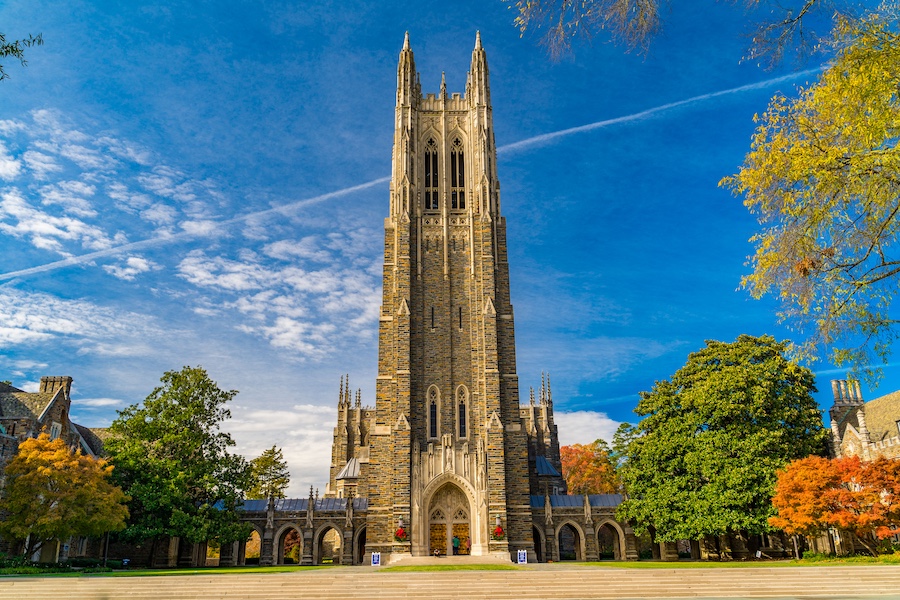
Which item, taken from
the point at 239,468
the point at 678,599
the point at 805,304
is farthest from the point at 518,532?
the point at 805,304

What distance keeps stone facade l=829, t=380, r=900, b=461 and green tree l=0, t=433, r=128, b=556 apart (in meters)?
35.1

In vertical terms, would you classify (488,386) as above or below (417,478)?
above

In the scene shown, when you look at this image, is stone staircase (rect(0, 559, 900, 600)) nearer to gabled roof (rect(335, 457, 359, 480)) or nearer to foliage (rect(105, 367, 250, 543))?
foliage (rect(105, 367, 250, 543))

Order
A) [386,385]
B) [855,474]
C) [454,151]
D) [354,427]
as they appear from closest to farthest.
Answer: [855,474], [386,385], [454,151], [354,427]

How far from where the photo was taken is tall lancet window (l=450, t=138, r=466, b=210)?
46.0m

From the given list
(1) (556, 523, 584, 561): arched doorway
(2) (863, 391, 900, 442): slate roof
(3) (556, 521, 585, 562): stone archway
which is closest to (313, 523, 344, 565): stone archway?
(3) (556, 521, 585, 562): stone archway

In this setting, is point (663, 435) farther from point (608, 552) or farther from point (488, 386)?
point (608, 552)

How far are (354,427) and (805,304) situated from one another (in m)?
49.3

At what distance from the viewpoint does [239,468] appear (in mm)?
37844

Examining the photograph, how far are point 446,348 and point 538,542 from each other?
14407 millimetres

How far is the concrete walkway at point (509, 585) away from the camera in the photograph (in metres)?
20.2

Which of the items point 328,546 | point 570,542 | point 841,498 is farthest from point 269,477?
point 841,498

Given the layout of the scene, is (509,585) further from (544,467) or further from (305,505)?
(544,467)

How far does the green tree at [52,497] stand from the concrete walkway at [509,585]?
20.9ft
